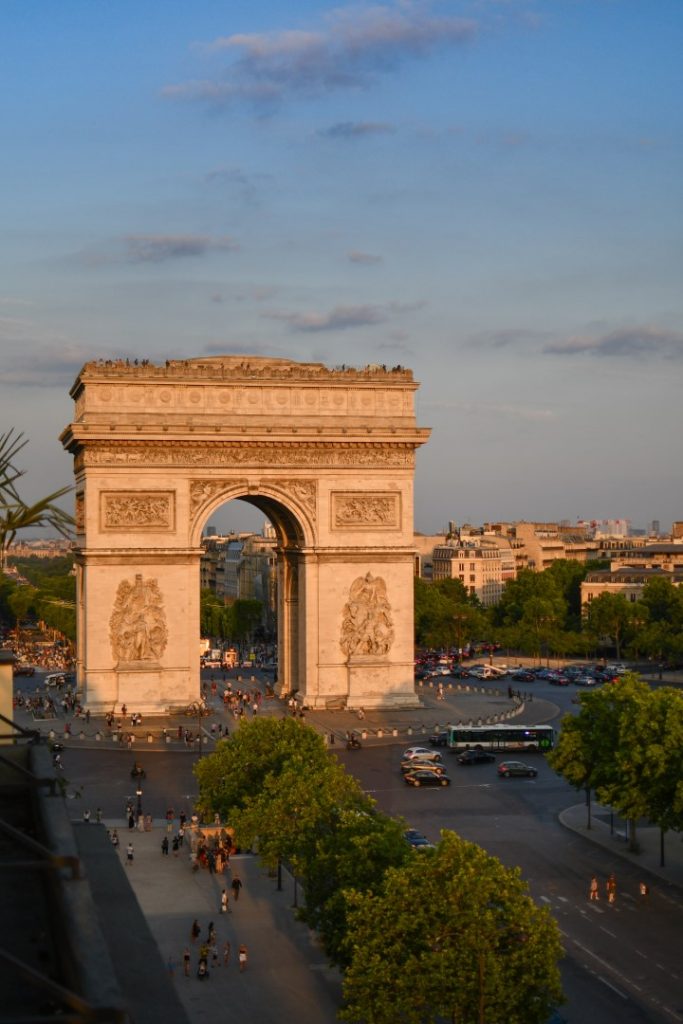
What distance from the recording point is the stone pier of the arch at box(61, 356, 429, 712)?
58.7 m

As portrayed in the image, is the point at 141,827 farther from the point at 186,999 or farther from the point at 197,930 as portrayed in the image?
the point at 186,999

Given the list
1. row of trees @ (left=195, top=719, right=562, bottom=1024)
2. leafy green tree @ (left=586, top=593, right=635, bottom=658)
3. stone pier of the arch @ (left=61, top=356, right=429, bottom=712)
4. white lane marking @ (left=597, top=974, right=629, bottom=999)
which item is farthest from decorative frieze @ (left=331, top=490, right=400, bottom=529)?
leafy green tree @ (left=586, top=593, right=635, bottom=658)

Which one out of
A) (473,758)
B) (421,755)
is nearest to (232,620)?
(473,758)

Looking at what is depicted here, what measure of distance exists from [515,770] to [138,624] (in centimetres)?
1782

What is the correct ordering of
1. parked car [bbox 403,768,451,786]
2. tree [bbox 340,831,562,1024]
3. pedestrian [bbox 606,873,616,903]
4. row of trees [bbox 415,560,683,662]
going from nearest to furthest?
tree [bbox 340,831,562,1024]
pedestrian [bbox 606,873,616,903]
parked car [bbox 403,768,451,786]
row of trees [bbox 415,560,683,662]

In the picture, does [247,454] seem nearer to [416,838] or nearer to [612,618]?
[416,838]

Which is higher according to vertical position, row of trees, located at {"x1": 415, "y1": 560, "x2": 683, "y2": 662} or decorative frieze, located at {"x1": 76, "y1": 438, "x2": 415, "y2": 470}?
decorative frieze, located at {"x1": 76, "y1": 438, "x2": 415, "y2": 470}

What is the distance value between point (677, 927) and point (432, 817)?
38.8ft

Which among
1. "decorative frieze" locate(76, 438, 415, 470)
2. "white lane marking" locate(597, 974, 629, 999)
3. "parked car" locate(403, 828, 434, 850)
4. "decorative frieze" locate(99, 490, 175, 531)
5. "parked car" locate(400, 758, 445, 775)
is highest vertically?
"decorative frieze" locate(76, 438, 415, 470)

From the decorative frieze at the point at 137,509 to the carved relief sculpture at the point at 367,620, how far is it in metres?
8.48

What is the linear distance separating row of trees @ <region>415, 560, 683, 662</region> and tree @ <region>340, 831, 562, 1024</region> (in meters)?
69.8

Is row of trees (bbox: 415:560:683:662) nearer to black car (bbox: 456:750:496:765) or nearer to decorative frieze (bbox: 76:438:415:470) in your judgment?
decorative frieze (bbox: 76:438:415:470)

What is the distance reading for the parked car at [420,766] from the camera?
46894 millimetres

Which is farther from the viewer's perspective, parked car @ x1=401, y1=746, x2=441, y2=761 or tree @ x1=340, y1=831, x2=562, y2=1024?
parked car @ x1=401, y1=746, x2=441, y2=761
